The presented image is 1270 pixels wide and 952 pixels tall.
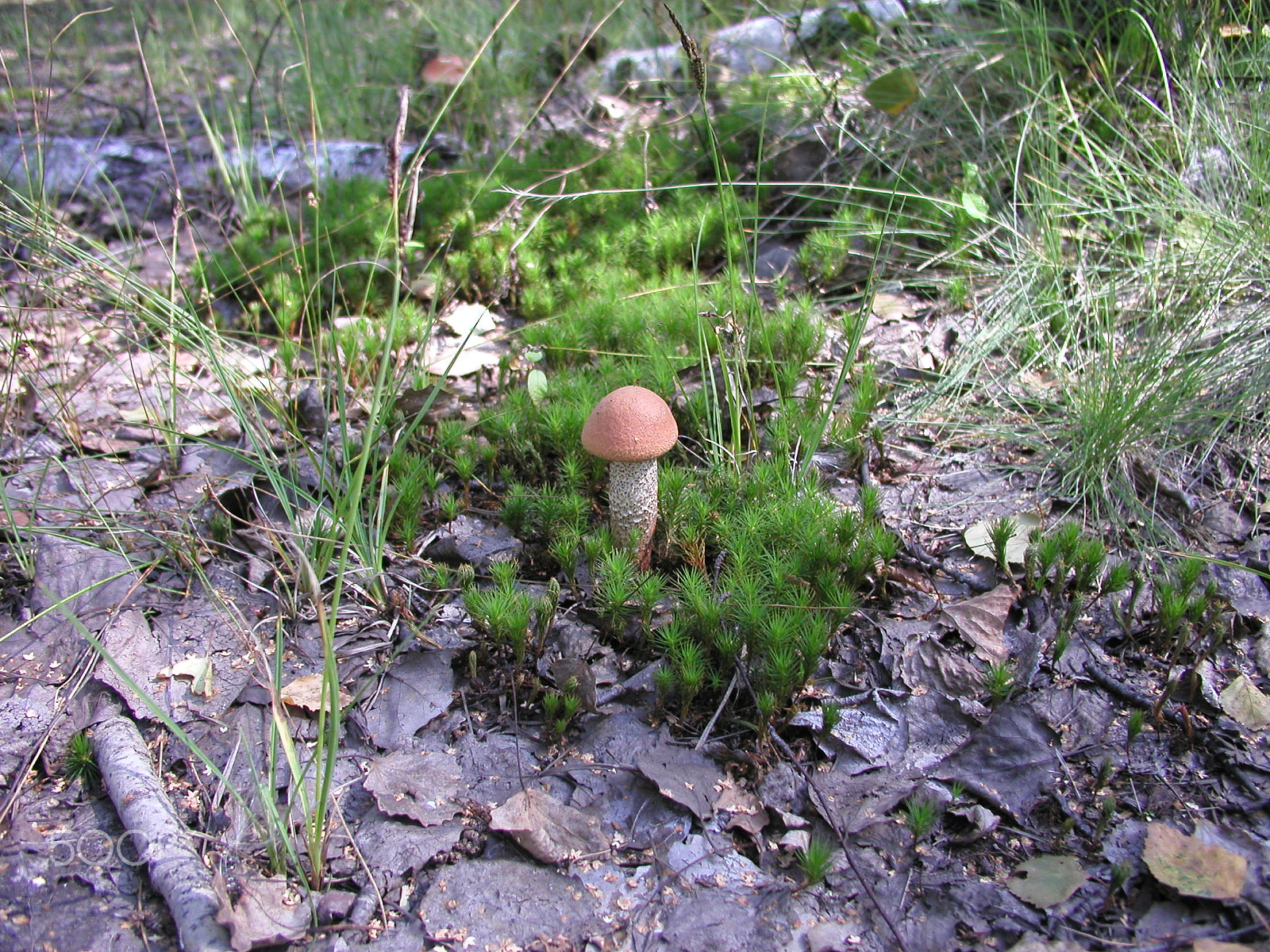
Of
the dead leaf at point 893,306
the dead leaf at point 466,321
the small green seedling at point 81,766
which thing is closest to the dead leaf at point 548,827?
the small green seedling at point 81,766

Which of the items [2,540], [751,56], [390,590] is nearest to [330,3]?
[751,56]

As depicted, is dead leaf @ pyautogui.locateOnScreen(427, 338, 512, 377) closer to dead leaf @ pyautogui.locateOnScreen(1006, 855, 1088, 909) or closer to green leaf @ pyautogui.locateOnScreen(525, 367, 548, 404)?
green leaf @ pyautogui.locateOnScreen(525, 367, 548, 404)

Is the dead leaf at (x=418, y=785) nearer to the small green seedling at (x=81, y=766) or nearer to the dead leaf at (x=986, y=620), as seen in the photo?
the small green seedling at (x=81, y=766)

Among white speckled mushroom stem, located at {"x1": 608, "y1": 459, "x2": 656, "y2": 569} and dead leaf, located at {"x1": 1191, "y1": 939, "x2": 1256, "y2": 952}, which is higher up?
white speckled mushroom stem, located at {"x1": 608, "y1": 459, "x2": 656, "y2": 569}

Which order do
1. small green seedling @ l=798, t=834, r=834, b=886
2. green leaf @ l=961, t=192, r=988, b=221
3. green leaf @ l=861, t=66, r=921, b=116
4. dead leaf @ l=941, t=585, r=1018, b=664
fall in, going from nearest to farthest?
small green seedling @ l=798, t=834, r=834, b=886
dead leaf @ l=941, t=585, r=1018, b=664
green leaf @ l=961, t=192, r=988, b=221
green leaf @ l=861, t=66, r=921, b=116

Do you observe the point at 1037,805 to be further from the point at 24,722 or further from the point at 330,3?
the point at 330,3

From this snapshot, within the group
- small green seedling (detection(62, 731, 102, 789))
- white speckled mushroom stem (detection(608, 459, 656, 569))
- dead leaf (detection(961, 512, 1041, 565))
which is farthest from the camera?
dead leaf (detection(961, 512, 1041, 565))

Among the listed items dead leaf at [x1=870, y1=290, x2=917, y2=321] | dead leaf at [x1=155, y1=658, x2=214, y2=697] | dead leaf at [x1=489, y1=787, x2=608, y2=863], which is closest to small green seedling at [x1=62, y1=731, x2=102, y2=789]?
dead leaf at [x1=155, y1=658, x2=214, y2=697]
